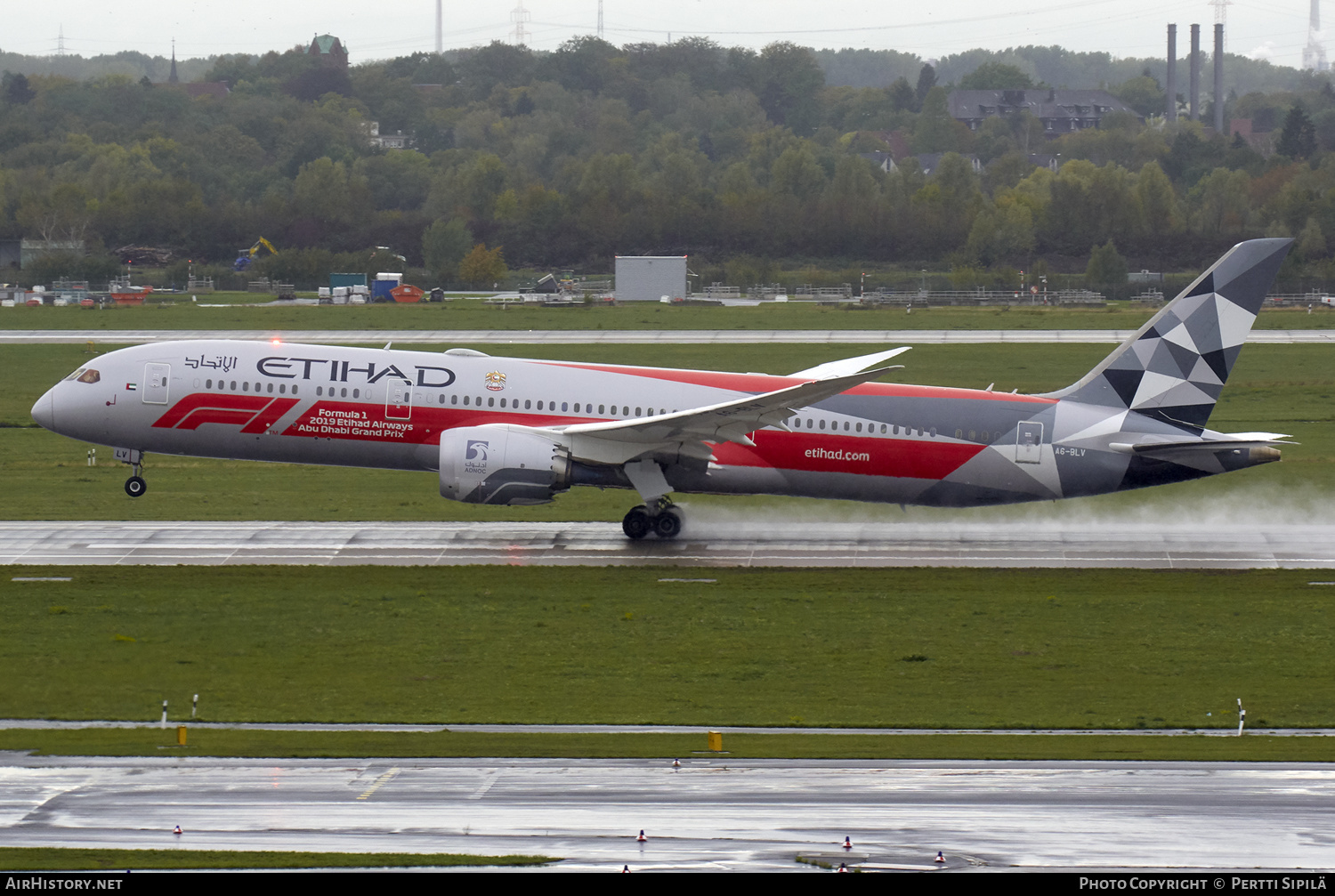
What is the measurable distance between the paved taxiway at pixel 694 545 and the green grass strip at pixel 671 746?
13645 millimetres

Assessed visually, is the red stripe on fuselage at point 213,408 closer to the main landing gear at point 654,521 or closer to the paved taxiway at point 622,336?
the main landing gear at point 654,521

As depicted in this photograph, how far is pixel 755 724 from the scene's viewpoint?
963 inches

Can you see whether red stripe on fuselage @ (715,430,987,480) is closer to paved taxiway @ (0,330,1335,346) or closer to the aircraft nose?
the aircraft nose

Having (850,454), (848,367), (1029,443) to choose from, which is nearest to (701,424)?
(850,454)

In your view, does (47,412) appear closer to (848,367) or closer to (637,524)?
(637,524)

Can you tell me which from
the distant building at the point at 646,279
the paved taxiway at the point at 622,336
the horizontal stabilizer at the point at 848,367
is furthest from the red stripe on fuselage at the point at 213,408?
the distant building at the point at 646,279

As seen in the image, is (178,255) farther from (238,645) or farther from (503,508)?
(238,645)

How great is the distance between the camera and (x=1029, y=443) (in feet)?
132

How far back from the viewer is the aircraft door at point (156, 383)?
40219mm

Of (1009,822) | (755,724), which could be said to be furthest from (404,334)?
(1009,822)

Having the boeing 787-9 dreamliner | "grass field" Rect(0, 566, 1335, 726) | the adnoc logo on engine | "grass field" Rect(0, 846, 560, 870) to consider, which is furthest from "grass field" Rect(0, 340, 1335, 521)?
"grass field" Rect(0, 846, 560, 870)

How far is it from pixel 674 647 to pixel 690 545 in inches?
426

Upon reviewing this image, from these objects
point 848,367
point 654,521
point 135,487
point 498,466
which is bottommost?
point 654,521

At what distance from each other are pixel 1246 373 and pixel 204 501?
2130 inches
